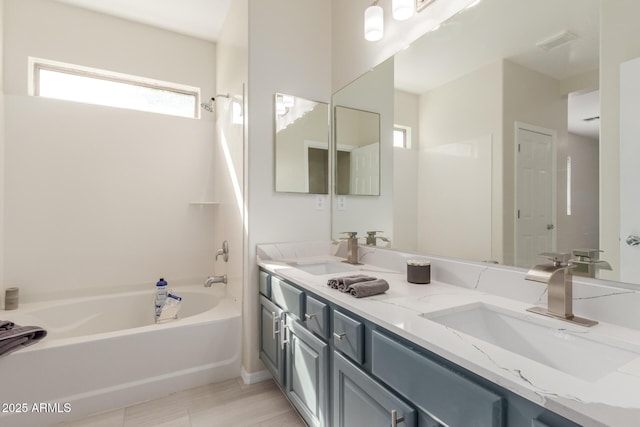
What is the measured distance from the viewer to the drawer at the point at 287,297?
1.45 meters

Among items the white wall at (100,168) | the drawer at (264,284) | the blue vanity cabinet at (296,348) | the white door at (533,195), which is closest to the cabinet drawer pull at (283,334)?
the blue vanity cabinet at (296,348)

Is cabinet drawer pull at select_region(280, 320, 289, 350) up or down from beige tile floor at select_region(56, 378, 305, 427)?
up

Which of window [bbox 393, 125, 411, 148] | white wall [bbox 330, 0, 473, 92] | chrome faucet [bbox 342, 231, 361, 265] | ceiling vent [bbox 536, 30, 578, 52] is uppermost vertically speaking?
white wall [bbox 330, 0, 473, 92]

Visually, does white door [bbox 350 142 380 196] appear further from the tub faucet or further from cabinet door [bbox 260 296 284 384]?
the tub faucet

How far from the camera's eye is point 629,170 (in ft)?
2.79

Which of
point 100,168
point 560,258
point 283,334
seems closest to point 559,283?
point 560,258

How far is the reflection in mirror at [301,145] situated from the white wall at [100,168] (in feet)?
3.88

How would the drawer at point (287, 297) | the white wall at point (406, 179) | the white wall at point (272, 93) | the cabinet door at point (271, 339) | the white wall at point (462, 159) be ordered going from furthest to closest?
the white wall at point (272, 93) → the cabinet door at point (271, 339) → the white wall at point (406, 179) → the drawer at point (287, 297) → the white wall at point (462, 159)

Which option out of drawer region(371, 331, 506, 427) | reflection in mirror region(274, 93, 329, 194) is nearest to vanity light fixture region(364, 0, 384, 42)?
reflection in mirror region(274, 93, 329, 194)

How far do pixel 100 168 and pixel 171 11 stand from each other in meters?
1.45

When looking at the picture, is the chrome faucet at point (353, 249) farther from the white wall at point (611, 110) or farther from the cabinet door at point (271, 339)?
the white wall at point (611, 110)

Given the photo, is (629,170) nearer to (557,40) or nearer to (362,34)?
(557,40)

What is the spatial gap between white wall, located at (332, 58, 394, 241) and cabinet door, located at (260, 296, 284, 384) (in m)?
0.75

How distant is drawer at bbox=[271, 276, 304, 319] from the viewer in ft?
4.76
